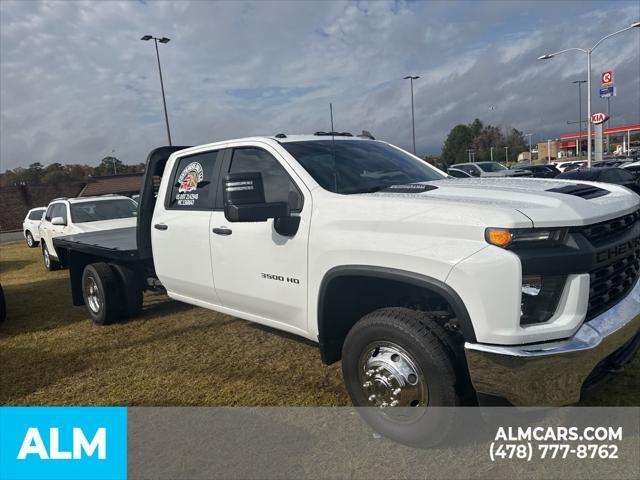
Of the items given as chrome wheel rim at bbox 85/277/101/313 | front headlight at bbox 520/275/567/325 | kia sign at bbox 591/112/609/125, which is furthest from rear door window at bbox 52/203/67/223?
kia sign at bbox 591/112/609/125

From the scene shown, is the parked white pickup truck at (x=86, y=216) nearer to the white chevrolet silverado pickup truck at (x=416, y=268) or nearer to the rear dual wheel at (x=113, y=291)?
the rear dual wheel at (x=113, y=291)

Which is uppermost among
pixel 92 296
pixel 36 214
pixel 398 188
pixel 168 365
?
pixel 398 188

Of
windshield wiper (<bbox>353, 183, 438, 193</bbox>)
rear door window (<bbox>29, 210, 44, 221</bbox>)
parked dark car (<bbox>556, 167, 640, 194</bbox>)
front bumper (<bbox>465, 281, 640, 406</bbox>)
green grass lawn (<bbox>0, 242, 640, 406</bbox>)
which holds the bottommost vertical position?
green grass lawn (<bbox>0, 242, 640, 406</bbox>)

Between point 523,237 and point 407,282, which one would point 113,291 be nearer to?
point 407,282

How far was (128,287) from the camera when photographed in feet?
19.7

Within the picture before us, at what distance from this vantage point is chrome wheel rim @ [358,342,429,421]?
9.42 ft

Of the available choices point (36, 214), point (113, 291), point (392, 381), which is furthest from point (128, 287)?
point (36, 214)

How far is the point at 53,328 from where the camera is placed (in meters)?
6.37

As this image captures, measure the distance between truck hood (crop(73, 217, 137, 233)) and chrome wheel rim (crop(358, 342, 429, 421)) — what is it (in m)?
7.33

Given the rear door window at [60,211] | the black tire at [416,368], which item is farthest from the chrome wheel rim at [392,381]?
the rear door window at [60,211]

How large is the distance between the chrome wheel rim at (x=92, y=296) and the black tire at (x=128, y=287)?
34 centimetres

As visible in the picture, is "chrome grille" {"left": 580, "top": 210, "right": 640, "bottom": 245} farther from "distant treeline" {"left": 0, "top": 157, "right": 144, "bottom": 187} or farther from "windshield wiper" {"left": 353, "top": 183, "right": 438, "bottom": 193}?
"distant treeline" {"left": 0, "top": 157, "right": 144, "bottom": 187}

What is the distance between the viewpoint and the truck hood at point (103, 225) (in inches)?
372

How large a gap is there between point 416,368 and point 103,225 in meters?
8.29
